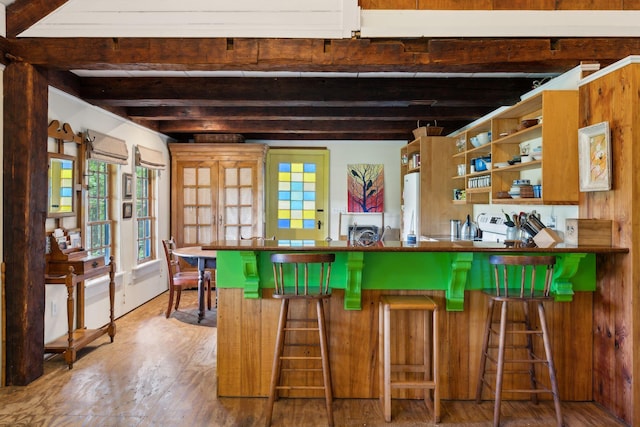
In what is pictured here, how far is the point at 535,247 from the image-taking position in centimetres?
276

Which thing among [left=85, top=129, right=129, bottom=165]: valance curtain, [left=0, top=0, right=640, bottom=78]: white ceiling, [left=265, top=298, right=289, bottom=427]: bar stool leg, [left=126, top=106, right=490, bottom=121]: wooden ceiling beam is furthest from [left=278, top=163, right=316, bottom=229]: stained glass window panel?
[left=265, top=298, right=289, bottom=427]: bar stool leg

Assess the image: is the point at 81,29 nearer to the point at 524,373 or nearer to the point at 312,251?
the point at 312,251

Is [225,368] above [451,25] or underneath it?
underneath

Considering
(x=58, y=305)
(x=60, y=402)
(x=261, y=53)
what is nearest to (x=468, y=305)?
(x=261, y=53)

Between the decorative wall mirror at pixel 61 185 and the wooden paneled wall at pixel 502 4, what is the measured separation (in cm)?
293

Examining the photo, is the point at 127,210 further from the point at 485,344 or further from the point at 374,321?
the point at 485,344

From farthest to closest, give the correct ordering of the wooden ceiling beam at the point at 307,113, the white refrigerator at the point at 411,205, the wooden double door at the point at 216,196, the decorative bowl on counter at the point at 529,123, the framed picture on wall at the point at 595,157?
the wooden double door at the point at 216,196 → the white refrigerator at the point at 411,205 → the wooden ceiling beam at the point at 307,113 → the decorative bowl on counter at the point at 529,123 → the framed picture on wall at the point at 595,157

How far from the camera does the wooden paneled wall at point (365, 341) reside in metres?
2.94

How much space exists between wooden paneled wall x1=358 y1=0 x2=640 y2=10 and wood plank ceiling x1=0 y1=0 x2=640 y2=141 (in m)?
0.23

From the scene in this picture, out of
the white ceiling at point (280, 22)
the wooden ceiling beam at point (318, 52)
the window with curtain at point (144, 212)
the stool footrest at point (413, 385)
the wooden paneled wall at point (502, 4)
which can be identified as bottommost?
the stool footrest at point (413, 385)

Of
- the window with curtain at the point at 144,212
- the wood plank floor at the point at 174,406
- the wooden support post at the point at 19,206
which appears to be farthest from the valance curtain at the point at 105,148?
the wood plank floor at the point at 174,406

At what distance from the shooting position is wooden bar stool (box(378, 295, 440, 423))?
8.64ft

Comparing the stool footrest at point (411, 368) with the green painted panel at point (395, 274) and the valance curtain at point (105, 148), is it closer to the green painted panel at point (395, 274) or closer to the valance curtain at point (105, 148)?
the green painted panel at point (395, 274)

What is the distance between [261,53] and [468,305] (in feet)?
7.28
